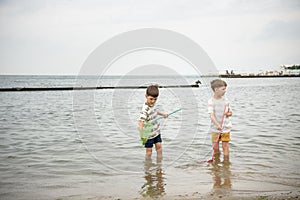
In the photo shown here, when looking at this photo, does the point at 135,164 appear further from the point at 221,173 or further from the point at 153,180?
the point at 221,173

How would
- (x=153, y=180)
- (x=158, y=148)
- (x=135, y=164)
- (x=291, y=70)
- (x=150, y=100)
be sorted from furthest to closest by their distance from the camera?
(x=291, y=70) < (x=158, y=148) < (x=135, y=164) < (x=150, y=100) < (x=153, y=180)

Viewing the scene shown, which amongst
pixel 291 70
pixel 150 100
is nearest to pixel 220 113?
pixel 150 100

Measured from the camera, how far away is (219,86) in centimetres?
628

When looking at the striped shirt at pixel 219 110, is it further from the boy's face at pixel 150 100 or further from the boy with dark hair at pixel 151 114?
the boy's face at pixel 150 100

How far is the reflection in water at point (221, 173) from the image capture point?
471 cm

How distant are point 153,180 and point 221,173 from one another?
121 cm

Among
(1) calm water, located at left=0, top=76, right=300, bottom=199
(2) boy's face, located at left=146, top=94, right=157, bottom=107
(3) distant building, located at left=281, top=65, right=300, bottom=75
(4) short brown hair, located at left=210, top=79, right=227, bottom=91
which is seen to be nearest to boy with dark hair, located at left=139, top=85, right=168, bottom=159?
(2) boy's face, located at left=146, top=94, right=157, bottom=107

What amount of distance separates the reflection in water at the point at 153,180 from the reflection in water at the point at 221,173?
817 mm

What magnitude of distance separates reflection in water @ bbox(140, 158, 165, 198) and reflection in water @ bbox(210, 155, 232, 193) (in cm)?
82

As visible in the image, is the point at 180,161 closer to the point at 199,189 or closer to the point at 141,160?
the point at 141,160

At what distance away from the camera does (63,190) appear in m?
4.66

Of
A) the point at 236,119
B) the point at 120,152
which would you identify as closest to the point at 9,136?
the point at 120,152

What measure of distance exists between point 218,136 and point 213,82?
3.63 feet

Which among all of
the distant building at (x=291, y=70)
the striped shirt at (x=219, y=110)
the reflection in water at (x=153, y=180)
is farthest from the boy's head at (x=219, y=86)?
the distant building at (x=291, y=70)
